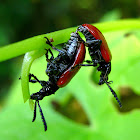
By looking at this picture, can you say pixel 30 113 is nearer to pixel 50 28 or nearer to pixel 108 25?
pixel 108 25

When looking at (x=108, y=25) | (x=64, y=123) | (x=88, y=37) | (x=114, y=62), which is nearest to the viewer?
(x=88, y=37)

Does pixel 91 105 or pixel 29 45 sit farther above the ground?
pixel 29 45

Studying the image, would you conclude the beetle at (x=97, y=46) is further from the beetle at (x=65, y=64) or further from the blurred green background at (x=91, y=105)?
the blurred green background at (x=91, y=105)

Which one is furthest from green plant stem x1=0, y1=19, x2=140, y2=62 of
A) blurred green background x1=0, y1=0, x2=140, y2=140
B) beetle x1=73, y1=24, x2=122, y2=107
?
blurred green background x1=0, y1=0, x2=140, y2=140

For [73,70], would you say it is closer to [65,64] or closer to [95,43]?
[65,64]

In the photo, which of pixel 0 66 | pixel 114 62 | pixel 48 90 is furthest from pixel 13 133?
pixel 0 66

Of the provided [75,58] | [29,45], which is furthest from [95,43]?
[29,45]

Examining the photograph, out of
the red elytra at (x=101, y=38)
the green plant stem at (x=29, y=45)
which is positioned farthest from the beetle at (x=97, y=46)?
the green plant stem at (x=29, y=45)

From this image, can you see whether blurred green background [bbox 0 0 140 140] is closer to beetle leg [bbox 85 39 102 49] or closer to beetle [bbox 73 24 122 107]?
beetle [bbox 73 24 122 107]
